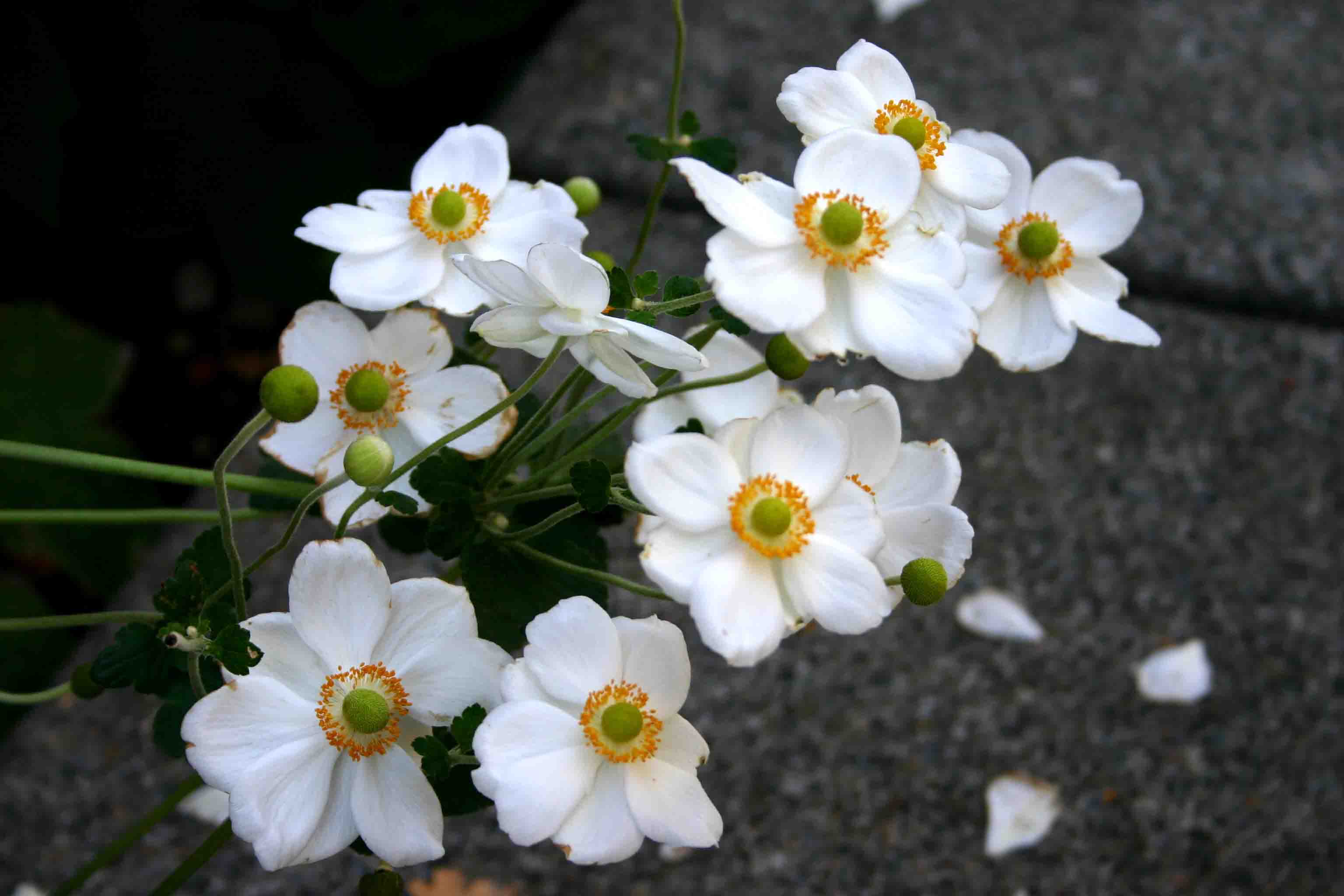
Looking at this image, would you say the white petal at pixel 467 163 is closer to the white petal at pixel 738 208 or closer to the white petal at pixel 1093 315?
the white petal at pixel 738 208

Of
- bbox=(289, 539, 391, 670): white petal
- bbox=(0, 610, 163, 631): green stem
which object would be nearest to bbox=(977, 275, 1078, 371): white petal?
bbox=(289, 539, 391, 670): white petal

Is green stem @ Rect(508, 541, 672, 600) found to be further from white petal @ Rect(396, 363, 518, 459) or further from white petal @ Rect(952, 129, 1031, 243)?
white petal @ Rect(952, 129, 1031, 243)

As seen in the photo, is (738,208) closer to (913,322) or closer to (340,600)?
(913,322)

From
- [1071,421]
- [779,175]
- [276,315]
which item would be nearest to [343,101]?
[276,315]

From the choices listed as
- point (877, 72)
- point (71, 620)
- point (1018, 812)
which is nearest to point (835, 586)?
point (877, 72)

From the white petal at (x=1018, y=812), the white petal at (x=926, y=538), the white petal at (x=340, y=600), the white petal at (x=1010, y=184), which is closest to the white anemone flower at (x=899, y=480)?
the white petal at (x=926, y=538)

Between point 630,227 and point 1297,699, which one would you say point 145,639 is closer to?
point 630,227
